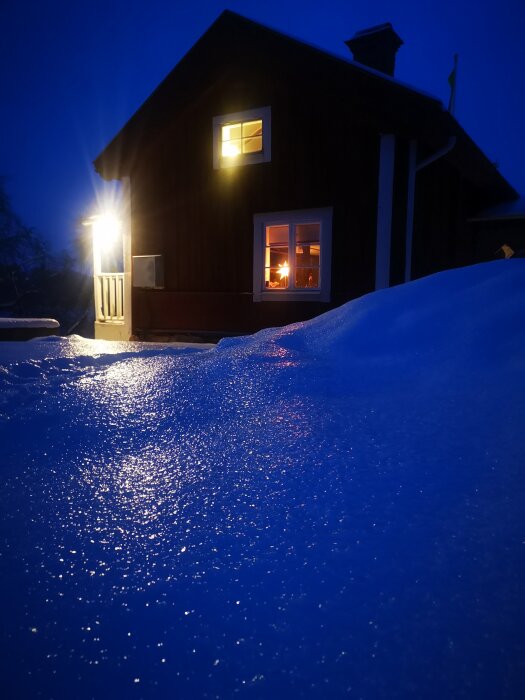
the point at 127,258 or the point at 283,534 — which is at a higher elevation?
the point at 127,258

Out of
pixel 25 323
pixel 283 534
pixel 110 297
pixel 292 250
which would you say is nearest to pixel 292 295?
pixel 292 250

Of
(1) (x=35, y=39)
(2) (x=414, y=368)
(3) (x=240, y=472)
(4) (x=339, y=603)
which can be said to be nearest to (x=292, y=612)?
(4) (x=339, y=603)

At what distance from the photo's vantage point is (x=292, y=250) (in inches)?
239

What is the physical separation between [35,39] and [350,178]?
187 metres

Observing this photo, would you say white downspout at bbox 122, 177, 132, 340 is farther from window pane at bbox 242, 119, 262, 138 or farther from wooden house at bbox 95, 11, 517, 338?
window pane at bbox 242, 119, 262, 138

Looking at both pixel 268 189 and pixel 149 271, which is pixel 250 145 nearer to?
pixel 268 189

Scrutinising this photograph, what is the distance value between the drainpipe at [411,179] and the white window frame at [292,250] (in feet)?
3.78

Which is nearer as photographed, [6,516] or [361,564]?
[361,564]

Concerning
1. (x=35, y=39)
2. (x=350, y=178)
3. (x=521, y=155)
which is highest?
(x=35, y=39)

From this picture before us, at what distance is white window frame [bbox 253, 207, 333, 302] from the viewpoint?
19.1 ft

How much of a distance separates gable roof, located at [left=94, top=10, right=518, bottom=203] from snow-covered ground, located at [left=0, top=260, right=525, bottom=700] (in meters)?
4.46

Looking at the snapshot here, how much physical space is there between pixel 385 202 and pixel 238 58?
10.9 ft

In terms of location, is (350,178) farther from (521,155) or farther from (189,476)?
(521,155)

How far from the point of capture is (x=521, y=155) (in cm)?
10531
